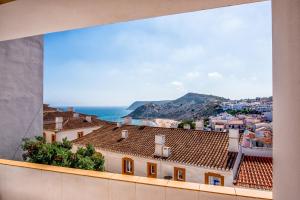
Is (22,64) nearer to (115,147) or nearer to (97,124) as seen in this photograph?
(115,147)

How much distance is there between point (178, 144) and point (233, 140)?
2594 millimetres

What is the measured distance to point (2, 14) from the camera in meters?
1.51

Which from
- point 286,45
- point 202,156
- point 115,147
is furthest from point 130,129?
point 286,45

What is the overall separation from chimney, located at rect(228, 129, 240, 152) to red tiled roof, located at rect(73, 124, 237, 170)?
0.74ft

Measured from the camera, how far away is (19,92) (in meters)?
3.22

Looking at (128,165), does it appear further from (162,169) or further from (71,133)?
(71,133)

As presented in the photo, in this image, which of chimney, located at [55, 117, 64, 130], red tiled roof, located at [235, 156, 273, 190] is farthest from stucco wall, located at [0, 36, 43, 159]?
chimney, located at [55, 117, 64, 130]

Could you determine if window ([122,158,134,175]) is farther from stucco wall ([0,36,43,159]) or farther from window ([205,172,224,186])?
stucco wall ([0,36,43,159])

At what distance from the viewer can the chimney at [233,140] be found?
9.17 m

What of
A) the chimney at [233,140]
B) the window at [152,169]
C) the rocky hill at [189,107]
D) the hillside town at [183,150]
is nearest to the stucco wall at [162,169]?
the hillside town at [183,150]

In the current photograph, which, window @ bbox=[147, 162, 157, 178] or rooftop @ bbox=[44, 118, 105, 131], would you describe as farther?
rooftop @ bbox=[44, 118, 105, 131]

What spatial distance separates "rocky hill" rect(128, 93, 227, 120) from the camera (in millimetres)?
5379

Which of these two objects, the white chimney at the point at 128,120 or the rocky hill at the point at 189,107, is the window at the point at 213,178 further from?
the white chimney at the point at 128,120

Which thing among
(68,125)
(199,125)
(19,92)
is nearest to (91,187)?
(19,92)
